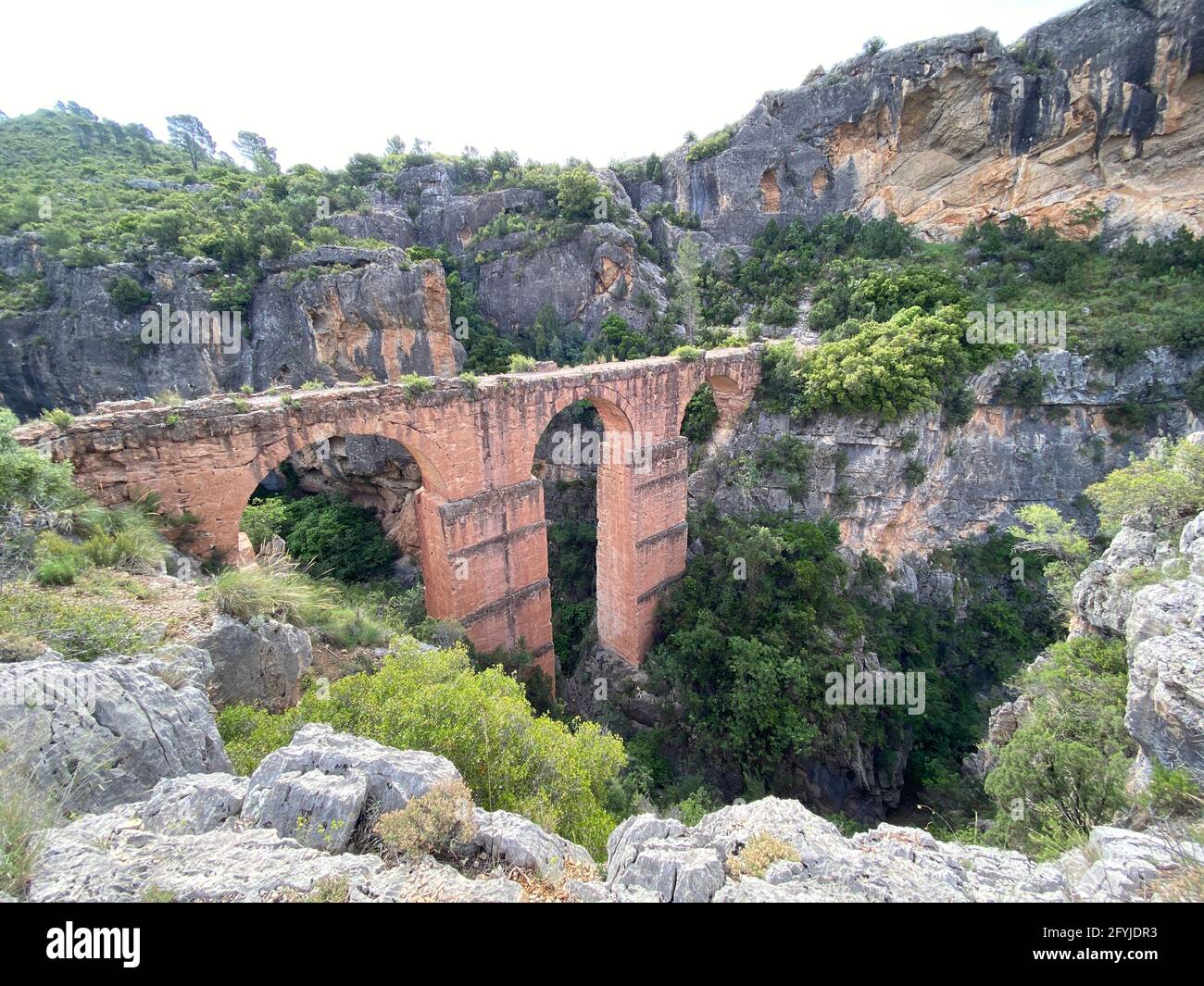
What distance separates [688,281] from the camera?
2923cm

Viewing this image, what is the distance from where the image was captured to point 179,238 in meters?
24.2

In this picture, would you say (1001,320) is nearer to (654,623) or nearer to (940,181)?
(940,181)

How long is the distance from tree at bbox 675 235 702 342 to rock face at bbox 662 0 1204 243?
2.89 metres

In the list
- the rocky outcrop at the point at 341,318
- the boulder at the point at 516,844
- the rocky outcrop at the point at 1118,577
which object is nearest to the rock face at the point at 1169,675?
the rocky outcrop at the point at 1118,577

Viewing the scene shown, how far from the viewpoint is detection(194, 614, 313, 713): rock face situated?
6.27 meters

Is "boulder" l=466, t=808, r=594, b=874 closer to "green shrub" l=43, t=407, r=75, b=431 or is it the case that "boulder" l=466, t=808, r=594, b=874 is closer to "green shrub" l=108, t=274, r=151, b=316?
"green shrub" l=43, t=407, r=75, b=431

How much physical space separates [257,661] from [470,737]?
2.97 meters

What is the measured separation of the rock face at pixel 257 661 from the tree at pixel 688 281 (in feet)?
80.8

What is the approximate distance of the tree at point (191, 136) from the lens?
47.2 metres

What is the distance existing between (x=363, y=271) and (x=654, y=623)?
1809 centimetres

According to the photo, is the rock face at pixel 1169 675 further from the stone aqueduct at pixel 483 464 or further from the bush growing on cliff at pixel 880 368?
the stone aqueduct at pixel 483 464

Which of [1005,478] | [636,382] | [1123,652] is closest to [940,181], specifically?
[1005,478]

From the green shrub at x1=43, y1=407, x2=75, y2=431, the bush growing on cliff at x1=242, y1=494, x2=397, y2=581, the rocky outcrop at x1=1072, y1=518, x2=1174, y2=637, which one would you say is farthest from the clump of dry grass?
the bush growing on cliff at x1=242, y1=494, x2=397, y2=581

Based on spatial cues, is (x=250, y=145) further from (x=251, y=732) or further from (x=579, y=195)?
(x=251, y=732)
